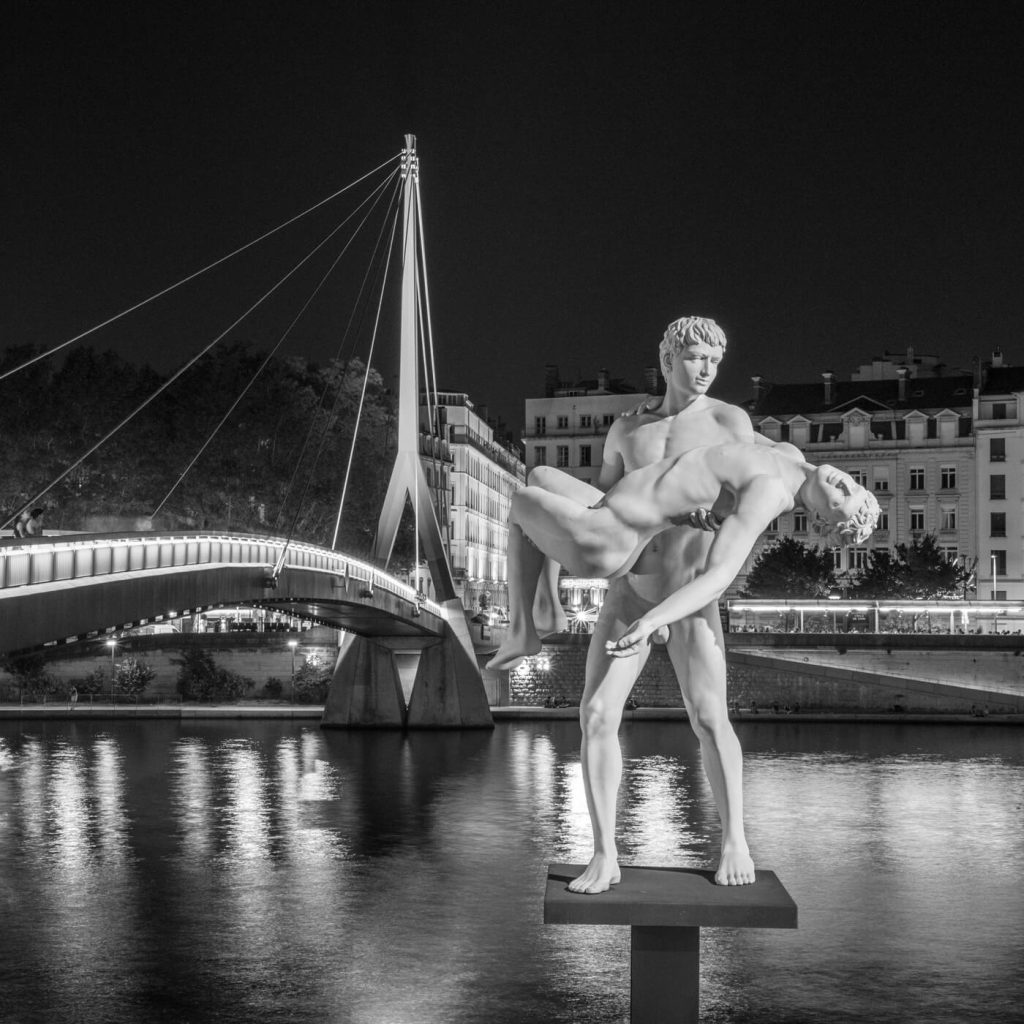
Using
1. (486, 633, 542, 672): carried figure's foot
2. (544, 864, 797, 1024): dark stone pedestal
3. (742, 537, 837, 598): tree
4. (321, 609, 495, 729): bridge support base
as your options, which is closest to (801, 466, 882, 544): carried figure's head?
(486, 633, 542, 672): carried figure's foot

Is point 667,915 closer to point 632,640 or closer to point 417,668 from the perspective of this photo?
point 632,640

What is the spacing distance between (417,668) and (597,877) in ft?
164

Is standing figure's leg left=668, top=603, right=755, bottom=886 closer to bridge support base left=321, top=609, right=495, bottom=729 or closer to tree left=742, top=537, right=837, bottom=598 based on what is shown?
bridge support base left=321, top=609, right=495, bottom=729

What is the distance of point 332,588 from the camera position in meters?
43.6

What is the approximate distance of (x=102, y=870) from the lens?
28562mm

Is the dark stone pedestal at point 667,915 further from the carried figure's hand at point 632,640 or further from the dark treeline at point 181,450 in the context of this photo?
the dark treeline at point 181,450

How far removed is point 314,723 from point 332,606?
16907mm

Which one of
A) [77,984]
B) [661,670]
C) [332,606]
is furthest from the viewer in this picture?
[661,670]

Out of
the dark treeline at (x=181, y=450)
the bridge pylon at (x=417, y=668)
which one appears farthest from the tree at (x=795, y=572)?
the bridge pylon at (x=417, y=668)

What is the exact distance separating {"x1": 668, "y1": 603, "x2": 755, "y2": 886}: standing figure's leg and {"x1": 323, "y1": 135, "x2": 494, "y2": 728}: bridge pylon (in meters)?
43.5

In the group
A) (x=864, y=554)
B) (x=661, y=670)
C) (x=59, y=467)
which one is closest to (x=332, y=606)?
(x=661, y=670)

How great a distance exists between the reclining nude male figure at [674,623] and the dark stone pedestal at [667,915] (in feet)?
0.65

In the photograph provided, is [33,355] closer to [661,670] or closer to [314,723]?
[314,723]

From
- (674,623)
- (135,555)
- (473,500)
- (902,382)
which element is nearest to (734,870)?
(674,623)
